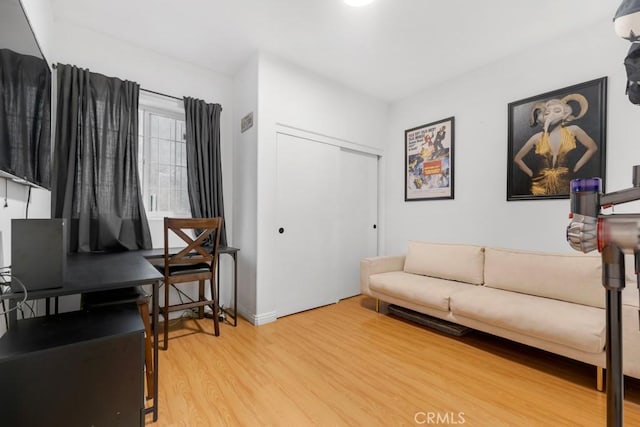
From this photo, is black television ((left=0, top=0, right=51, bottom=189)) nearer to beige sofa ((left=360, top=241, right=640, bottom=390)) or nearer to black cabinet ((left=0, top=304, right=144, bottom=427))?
black cabinet ((left=0, top=304, right=144, bottom=427))

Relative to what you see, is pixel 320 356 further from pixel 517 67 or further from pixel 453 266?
pixel 517 67

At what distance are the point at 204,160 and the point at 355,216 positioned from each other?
1915 mm

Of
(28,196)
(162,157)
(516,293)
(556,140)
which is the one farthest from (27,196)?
(556,140)

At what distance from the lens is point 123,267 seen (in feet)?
5.45

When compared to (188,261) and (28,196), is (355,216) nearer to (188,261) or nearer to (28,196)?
(188,261)

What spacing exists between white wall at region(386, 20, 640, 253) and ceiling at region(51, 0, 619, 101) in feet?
0.65

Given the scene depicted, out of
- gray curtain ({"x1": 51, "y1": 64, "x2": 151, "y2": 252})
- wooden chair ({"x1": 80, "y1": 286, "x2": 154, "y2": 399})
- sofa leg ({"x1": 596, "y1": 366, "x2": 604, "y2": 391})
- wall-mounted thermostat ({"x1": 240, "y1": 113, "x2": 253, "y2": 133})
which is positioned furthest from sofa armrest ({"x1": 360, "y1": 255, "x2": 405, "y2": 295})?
gray curtain ({"x1": 51, "y1": 64, "x2": 151, "y2": 252})

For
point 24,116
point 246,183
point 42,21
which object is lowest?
point 246,183

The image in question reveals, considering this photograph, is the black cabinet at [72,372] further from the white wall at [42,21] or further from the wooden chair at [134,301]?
the white wall at [42,21]

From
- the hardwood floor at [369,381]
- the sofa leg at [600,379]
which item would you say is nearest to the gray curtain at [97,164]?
the hardwood floor at [369,381]

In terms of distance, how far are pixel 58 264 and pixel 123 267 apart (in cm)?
48

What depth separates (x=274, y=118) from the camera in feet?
9.23

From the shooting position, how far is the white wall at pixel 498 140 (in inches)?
87.3

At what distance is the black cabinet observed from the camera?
949 mm
